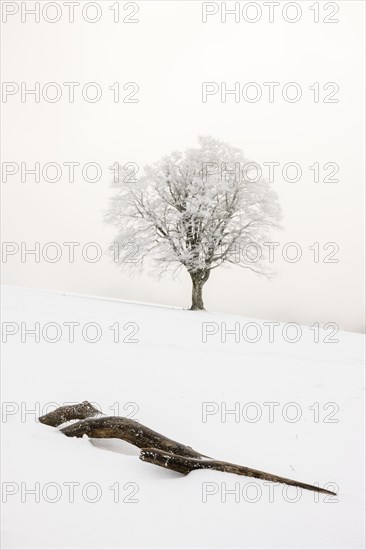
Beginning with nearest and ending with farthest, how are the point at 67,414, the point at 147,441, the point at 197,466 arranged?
the point at 197,466 → the point at 147,441 → the point at 67,414

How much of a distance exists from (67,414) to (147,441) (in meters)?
1.18

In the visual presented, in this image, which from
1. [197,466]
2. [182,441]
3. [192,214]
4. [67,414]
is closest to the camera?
[197,466]

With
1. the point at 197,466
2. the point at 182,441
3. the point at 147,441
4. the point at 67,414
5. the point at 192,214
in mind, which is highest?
the point at 192,214

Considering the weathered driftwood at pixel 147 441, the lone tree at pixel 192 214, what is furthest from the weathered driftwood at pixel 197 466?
the lone tree at pixel 192 214

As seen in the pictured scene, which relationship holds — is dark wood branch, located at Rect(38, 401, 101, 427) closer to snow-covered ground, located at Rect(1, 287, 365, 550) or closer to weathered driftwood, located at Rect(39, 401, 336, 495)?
weathered driftwood, located at Rect(39, 401, 336, 495)

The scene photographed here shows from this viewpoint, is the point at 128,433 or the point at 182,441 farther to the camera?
the point at 182,441

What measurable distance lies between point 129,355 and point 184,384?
1.90 m

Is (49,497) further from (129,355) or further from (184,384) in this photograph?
(129,355)

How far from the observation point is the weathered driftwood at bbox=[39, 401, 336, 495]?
420cm

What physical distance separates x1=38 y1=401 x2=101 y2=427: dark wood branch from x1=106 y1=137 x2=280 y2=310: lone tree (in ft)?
66.8

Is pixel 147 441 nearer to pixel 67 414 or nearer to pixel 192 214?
pixel 67 414

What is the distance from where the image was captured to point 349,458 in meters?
5.29

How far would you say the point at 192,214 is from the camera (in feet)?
83.5


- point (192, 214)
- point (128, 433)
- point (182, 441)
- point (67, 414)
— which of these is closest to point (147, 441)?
point (128, 433)
